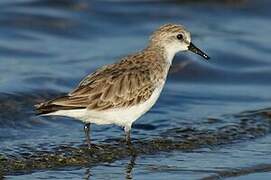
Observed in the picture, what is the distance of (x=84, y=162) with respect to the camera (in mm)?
9469

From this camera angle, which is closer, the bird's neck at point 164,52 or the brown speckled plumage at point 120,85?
the brown speckled plumage at point 120,85

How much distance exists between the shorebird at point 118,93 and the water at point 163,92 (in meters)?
0.46

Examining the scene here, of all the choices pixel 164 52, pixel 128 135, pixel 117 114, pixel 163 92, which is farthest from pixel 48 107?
pixel 163 92

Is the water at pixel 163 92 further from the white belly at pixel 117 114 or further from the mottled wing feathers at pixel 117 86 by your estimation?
the mottled wing feathers at pixel 117 86

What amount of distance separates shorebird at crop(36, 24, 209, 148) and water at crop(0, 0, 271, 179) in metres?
0.46

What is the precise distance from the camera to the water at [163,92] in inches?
372

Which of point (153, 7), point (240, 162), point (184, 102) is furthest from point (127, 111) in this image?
point (153, 7)

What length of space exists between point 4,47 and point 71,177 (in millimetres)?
4715

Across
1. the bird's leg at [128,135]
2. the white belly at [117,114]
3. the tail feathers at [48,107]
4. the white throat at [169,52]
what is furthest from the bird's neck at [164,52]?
the tail feathers at [48,107]

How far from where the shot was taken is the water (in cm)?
944

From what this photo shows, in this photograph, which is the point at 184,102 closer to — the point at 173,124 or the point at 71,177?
the point at 173,124

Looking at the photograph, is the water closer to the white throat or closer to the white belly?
the white belly

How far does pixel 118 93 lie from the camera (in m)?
9.53

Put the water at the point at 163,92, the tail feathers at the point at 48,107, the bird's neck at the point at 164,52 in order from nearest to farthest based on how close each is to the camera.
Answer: the tail feathers at the point at 48,107 < the water at the point at 163,92 < the bird's neck at the point at 164,52
